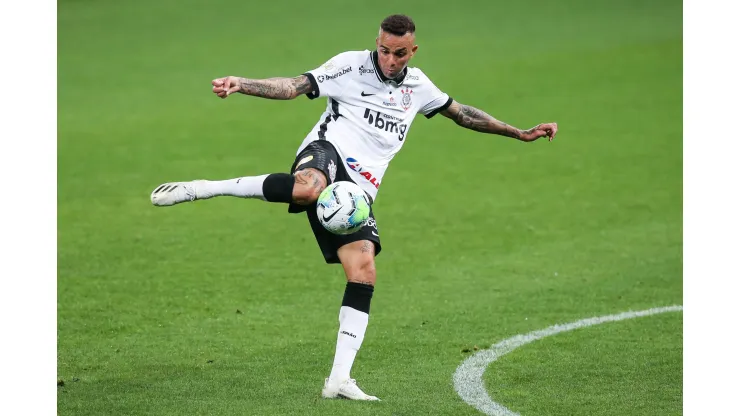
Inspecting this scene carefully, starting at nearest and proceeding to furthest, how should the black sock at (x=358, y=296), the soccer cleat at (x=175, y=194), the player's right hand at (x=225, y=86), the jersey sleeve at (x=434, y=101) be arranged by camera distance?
the player's right hand at (x=225, y=86)
the soccer cleat at (x=175, y=194)
the black sock at (x=358, y=296)
the jersey sleeve at (x=434, y=101)

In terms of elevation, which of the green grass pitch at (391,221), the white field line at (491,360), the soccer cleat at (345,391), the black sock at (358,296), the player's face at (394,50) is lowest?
the green grass pitch at (391,221)

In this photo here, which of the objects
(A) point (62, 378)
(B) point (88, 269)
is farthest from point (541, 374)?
(B) point (88, 269)

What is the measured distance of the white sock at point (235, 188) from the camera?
7.07m

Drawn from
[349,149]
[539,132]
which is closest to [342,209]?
[349,149]

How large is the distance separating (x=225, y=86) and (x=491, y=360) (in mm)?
3000

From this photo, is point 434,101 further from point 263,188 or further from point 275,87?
point 263,188

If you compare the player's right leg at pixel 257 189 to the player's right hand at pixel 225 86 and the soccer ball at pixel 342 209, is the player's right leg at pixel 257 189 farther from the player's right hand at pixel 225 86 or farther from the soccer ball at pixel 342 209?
the player's right hand at pixel 225 86

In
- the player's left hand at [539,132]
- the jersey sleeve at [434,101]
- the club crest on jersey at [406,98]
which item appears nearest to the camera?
the club crest on jersey at [406,98]

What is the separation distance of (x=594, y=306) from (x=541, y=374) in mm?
2423

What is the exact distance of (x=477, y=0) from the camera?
91.0 feet

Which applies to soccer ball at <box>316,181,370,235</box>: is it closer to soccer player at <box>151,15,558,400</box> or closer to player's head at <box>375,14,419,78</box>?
soccer player at <box>151,15,558,400</box>

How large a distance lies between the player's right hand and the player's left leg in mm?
1326

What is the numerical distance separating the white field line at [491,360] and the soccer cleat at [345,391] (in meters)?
0.68

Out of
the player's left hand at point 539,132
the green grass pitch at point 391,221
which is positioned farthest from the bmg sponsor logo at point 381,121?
the green grass pitch at point 391,221
